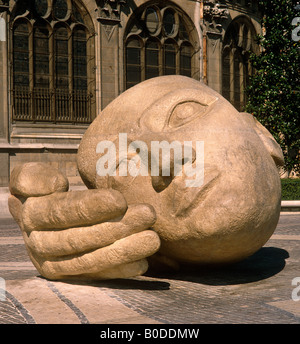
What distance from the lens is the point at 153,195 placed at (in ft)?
17.8

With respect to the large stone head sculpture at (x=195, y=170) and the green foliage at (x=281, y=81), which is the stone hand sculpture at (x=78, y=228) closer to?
the large stone head sculpture at (x=195, y=170)

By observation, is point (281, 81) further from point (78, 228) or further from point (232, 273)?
point (78, 228)

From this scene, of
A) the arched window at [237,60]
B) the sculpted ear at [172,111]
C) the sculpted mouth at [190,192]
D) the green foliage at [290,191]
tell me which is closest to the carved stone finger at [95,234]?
the sculpted mouth at [190,192]

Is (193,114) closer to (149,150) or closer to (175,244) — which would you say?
(149,150)

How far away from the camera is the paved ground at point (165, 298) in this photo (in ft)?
14.1

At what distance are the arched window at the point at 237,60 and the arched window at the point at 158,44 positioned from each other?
2051 millimetres


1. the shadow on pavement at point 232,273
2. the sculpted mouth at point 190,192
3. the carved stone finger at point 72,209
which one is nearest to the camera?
the carved stone finger at point 72,209

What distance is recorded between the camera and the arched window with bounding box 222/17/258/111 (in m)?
23.7

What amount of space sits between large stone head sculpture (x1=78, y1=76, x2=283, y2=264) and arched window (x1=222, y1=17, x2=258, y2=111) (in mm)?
18246

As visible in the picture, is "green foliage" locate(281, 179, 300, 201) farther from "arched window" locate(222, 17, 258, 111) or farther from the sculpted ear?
the sculpted ear

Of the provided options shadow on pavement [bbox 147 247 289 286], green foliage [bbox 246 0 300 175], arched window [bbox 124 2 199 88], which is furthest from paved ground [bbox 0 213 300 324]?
arched window [bbox 124 2 199 88]

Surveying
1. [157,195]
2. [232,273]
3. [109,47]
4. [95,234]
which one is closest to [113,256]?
[95,234]

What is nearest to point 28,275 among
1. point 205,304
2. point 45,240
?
point 45,240

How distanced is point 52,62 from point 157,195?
14771 millimetres
